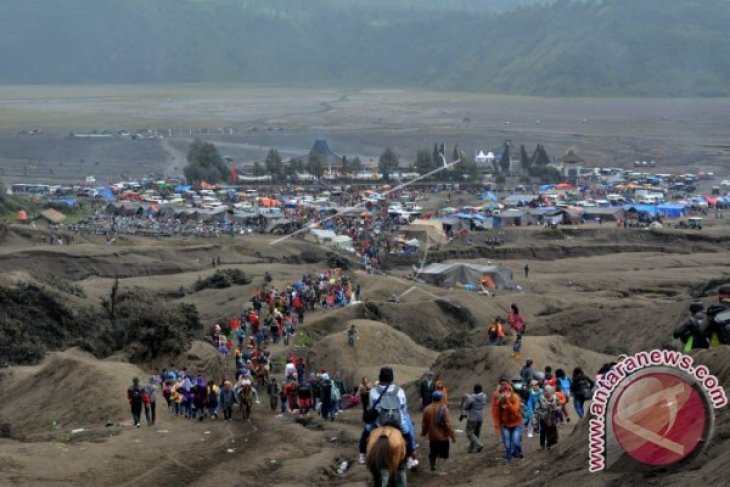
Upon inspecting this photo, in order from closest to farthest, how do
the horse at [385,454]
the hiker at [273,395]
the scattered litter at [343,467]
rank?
the horse at [385,454], the scattered litter at [343,467], the hiker at [273,395]

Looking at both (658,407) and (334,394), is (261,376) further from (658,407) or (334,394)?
(658,407)

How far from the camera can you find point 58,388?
19.9 m

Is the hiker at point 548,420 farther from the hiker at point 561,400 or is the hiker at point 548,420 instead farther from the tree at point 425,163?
the tree at point 425,163

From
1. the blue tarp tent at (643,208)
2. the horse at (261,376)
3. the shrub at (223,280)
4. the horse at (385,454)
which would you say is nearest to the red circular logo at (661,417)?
the horse at (385,454)

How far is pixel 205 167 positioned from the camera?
244 feet

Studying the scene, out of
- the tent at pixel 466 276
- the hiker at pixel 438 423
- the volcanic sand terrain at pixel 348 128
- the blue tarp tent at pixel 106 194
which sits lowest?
the volcanic sand terrain at pixel 348 128

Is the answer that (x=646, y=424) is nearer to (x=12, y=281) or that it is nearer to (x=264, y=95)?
(x=12, y=281)

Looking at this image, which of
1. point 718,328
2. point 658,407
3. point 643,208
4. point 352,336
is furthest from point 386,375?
point 643,208

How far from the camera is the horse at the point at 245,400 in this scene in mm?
17453

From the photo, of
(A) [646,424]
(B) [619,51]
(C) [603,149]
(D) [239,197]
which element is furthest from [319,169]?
(B) [619,51]

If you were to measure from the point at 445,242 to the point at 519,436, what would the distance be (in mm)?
35756

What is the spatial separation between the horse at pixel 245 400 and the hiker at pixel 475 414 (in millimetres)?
4818

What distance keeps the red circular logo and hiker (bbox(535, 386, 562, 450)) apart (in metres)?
3.25

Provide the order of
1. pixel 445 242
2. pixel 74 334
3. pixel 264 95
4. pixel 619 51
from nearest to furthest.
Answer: pixel 74 334
pixel 445 242
pixel 619 51
pixel 264 95
